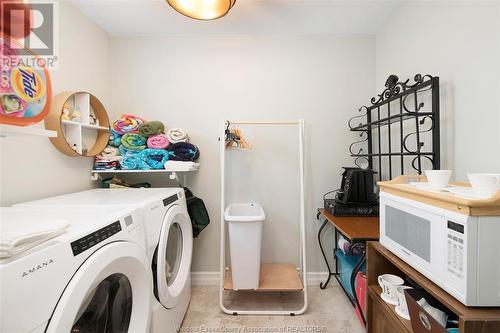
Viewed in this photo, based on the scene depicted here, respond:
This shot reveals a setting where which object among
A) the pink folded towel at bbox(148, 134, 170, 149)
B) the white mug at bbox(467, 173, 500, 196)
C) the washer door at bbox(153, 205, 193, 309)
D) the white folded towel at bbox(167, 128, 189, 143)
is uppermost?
the white folded towel at bbox(167, 128, 189, 143)

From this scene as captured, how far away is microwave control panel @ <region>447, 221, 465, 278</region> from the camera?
2.21 ft

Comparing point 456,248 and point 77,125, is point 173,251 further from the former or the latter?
point 456,248

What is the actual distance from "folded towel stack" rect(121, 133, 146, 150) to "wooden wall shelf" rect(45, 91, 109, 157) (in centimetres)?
14

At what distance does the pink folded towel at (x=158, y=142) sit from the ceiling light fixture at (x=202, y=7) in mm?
923

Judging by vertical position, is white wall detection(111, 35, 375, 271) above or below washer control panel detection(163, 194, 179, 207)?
above

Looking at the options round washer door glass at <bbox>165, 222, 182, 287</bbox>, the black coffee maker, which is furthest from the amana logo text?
the black coffee maker

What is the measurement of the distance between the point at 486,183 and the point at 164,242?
1404 mm

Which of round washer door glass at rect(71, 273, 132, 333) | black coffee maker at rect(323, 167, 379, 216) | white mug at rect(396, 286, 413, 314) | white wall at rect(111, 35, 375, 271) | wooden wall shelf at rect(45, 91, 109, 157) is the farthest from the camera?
white wall at rect(111, 35, 375, 271)

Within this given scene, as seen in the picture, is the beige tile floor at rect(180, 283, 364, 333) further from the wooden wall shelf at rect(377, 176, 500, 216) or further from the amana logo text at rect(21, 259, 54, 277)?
the amana logo text at rect(21, 259, 54, 277)

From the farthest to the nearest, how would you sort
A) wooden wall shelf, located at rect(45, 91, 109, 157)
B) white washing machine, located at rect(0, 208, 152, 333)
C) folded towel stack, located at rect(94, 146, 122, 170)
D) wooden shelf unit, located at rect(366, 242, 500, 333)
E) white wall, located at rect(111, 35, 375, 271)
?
white wall, located at rect(111, 35, 375, 271) → folded towel stack, located at rect(94, 146, 122, 170) → wooden wall shelf, located at rect(45, 91, 109, 157) → wooden shelf unit, located at rect(366, 242, 500, 333) → white washing machine, located at rect(0, 208, 152, 333)

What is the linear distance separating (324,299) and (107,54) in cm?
291

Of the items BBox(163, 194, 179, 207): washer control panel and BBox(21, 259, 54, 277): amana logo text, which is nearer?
BBox(21, 259, 54, 277): amana logo text

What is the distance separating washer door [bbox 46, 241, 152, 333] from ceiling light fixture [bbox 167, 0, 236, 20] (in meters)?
1.35

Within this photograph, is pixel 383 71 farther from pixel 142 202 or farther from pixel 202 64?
pixel 142 202
